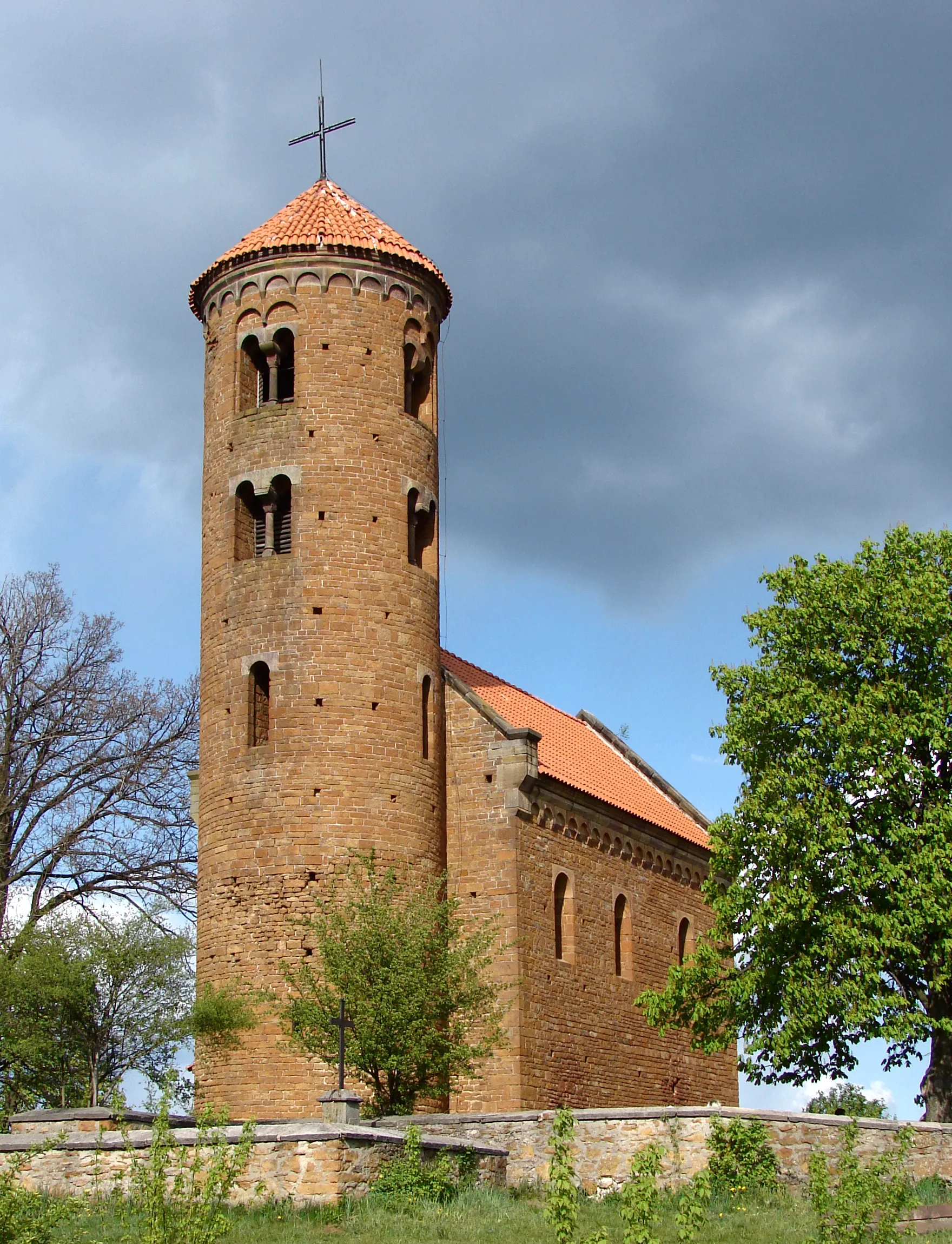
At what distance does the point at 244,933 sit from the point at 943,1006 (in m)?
12.0

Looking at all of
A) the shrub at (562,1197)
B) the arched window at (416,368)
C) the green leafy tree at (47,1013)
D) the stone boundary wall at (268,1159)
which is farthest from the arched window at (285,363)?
the shrub at (562,1197)

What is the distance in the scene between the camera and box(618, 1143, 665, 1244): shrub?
13.6 m

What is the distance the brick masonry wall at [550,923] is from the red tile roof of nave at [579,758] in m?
0.91

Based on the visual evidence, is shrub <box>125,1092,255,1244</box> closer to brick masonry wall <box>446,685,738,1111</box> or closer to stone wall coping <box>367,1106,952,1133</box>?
stone wall coping <box>367,1106,952,1133</box>

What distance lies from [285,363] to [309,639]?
6.20 meters

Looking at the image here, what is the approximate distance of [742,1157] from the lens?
68.0 ft

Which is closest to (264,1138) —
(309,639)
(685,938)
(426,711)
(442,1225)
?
(442,1225)

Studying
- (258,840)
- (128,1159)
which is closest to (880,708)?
(258,840)

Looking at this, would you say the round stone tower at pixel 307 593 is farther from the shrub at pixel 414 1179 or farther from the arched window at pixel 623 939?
the shrub at pixel 414 1179

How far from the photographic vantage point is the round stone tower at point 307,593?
2925 cm

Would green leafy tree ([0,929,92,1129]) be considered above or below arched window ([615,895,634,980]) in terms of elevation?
below

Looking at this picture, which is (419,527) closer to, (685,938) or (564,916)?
(564,916)

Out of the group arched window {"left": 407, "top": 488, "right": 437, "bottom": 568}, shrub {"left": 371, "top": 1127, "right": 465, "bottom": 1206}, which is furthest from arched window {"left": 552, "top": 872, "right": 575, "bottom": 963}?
shrub {"left": 371, "top": 1127, "right": 465, "bottom": 1206}

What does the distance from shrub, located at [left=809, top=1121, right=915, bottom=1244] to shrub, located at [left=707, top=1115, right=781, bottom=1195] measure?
3186 millimetres
